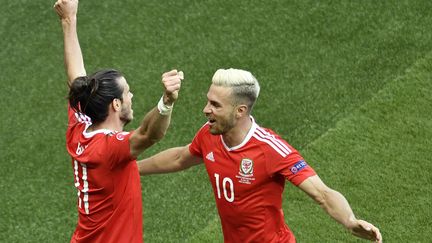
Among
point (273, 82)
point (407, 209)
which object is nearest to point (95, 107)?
point (407, 209)

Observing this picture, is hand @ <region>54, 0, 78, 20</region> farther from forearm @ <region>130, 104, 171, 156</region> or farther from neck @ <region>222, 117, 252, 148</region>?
neck @ <region>222, 117, 252, 148</region>

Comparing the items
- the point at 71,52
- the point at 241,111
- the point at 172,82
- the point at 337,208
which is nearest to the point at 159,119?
the point at 172,82

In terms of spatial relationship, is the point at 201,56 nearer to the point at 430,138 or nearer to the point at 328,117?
the point at 328,117

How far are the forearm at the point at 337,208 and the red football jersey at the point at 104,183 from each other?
1344 mm

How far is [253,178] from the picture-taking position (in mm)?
6004

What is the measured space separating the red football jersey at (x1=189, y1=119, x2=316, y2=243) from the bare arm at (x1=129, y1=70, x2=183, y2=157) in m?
0.70

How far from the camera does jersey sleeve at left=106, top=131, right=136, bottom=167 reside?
18.7 feet

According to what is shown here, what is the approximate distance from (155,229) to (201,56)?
2.81 m

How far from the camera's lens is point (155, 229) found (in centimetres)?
866

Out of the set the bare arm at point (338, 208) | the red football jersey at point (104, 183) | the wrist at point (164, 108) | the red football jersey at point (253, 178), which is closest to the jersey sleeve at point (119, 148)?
the red football jersey at point (104, 183)

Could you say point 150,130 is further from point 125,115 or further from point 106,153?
point 125,115

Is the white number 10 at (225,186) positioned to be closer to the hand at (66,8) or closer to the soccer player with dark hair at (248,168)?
the soccer player with dark hair at (248,168)

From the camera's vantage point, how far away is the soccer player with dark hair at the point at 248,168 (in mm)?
5898

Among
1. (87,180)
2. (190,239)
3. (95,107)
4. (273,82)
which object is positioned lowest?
(190,239)
